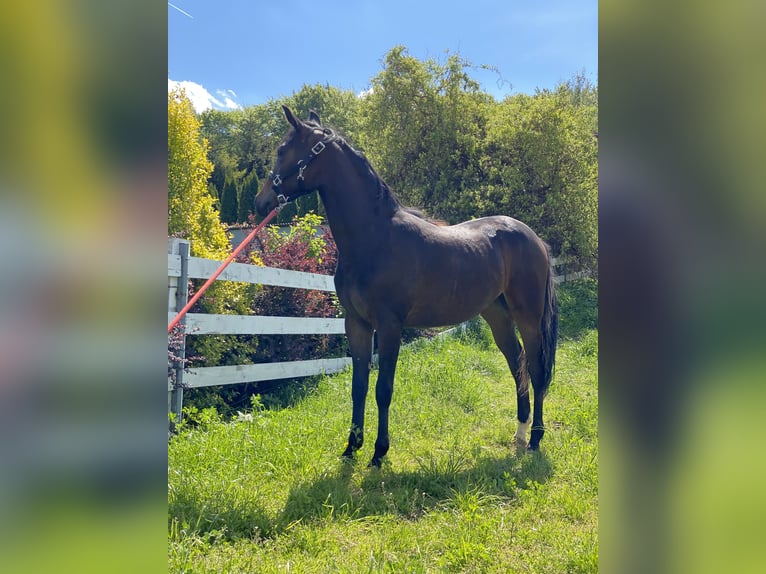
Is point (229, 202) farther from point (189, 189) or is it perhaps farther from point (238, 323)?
point (238, 323)

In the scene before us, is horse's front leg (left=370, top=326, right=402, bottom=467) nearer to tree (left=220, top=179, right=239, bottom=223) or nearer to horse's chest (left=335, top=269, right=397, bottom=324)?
horse's chest (left=335, top=269, right=397, bottom=324)

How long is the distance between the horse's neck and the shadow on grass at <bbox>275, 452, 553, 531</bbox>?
1394 mm

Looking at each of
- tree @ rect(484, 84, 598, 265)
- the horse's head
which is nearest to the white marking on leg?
the horse's head

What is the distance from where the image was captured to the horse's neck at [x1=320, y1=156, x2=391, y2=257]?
3287mm

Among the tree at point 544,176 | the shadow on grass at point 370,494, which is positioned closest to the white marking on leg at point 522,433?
the shadow on grass at point 370,494

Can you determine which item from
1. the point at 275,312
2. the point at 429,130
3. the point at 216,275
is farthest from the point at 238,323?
the point at 429,130

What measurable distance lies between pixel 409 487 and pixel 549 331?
1931 mm

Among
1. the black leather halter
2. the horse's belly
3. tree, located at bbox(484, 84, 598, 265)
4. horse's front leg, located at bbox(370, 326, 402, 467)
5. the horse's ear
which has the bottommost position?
horse's front leg, located at bbox(370, 326, 402, 467)

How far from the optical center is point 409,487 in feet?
9.23

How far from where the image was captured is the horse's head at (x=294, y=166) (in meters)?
3.24

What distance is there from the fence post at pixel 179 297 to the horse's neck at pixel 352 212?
1603 mm
